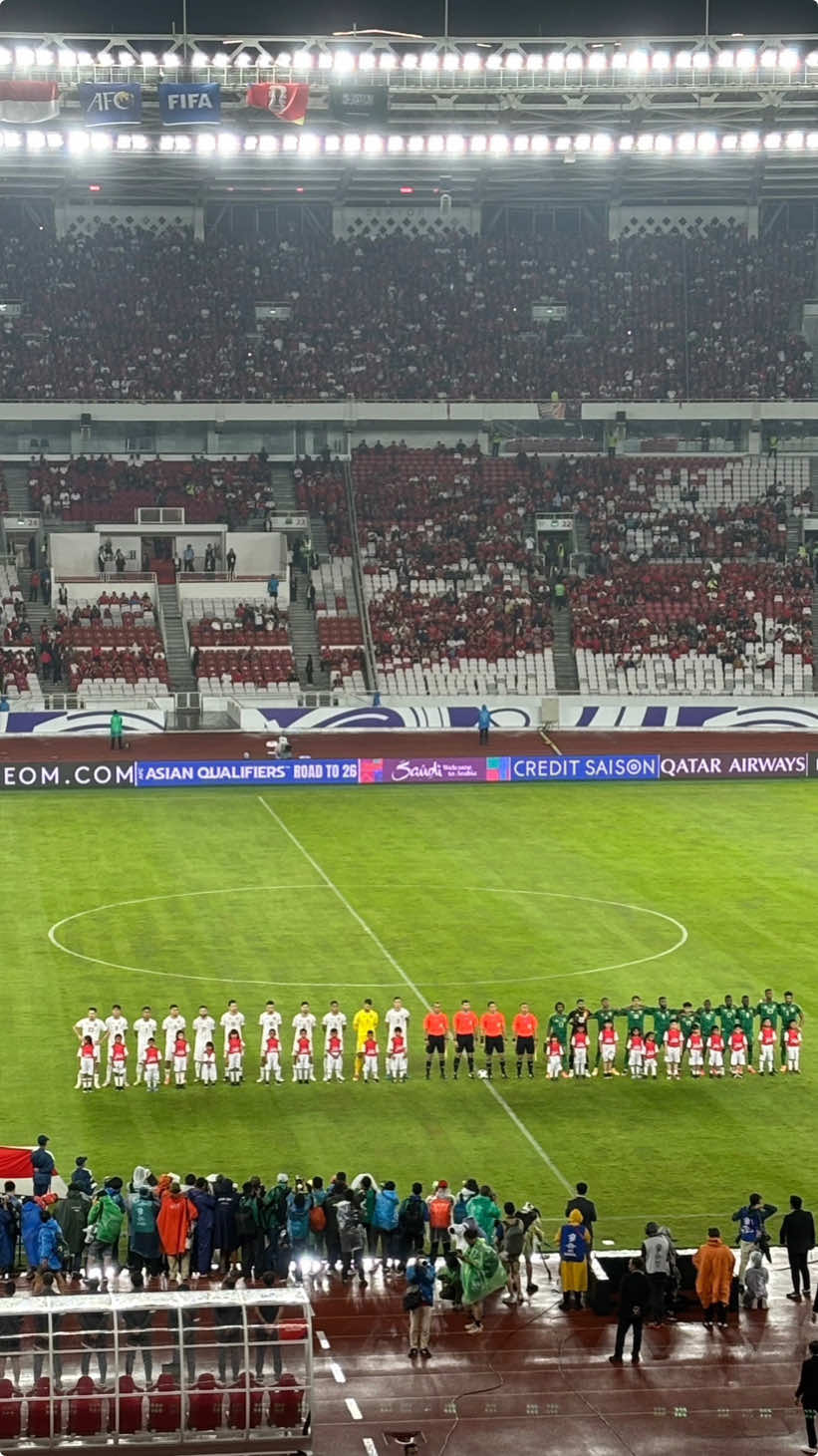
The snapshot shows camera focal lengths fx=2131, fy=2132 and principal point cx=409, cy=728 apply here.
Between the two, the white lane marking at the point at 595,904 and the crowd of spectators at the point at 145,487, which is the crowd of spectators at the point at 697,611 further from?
the white lane marking at the point at 595,904

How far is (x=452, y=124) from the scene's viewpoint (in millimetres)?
62906

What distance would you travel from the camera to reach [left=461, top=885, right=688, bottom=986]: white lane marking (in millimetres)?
33375

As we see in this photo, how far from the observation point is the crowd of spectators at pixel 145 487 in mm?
69500

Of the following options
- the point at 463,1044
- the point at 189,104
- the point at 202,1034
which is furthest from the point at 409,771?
the point at 202,1034

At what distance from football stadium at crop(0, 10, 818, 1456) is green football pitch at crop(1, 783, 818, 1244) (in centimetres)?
13

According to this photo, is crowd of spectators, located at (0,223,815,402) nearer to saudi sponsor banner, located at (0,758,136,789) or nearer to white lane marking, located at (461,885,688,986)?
saudi sponsor banner, located at (0,758,136,789)

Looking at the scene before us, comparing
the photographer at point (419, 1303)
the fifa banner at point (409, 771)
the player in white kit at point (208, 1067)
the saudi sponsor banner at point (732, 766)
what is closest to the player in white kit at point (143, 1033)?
the player in white kit at point (208, 1067)

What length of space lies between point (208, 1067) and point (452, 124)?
41.5m

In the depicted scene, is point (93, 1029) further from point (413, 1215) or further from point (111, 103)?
point (111, 103)

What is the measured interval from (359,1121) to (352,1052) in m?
3.14

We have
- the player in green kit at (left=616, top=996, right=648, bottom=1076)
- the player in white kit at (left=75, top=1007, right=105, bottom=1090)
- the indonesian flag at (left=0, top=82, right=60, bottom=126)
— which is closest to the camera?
the player in white kit at (left=75, top=1007, right=105, bottom=1090)

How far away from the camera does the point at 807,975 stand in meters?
33.5

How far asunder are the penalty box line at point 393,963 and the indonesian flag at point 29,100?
17822mm

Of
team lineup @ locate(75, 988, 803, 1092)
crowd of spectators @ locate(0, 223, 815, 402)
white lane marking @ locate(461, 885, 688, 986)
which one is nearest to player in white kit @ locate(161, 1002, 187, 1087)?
team lineup @ locate(75, 988, 803, 1092)
